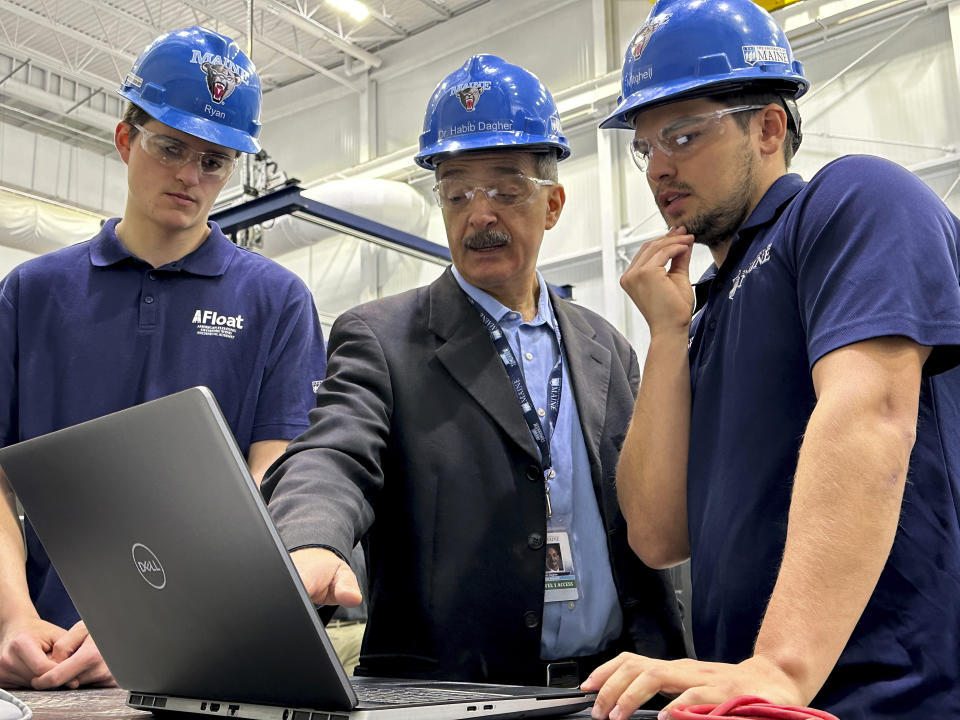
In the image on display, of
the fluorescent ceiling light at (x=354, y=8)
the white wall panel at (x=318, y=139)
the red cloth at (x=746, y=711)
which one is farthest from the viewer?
the white wall panel at (x=318, y=139)

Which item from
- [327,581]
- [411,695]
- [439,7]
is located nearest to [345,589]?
[327,581]

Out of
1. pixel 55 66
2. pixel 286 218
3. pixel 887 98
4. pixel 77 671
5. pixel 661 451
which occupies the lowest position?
pixel 77 671

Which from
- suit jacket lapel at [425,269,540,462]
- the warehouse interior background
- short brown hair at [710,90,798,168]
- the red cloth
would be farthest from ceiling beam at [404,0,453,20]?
the red cloth

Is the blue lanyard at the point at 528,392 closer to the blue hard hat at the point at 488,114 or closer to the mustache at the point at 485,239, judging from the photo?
the mustache at the point at 485,239

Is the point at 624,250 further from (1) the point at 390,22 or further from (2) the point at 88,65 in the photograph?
(2) the point at 88,65

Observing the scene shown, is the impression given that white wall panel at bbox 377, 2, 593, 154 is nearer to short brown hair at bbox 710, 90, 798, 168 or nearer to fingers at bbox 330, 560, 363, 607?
short brown hair at bbox 710, 90, 798, 168

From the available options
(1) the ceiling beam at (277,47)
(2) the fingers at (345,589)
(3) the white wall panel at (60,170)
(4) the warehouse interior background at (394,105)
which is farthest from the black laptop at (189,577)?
(3) the white wall panel at (60,170)

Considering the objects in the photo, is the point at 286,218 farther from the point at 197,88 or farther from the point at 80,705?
the point at 80,705

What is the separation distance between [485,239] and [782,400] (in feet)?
3.12

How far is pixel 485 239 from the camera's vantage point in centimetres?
221

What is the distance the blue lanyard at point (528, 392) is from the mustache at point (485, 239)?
123mm

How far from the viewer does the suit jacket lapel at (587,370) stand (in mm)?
2080

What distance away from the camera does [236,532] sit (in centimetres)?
102

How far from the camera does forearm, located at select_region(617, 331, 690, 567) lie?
1.72 metres
